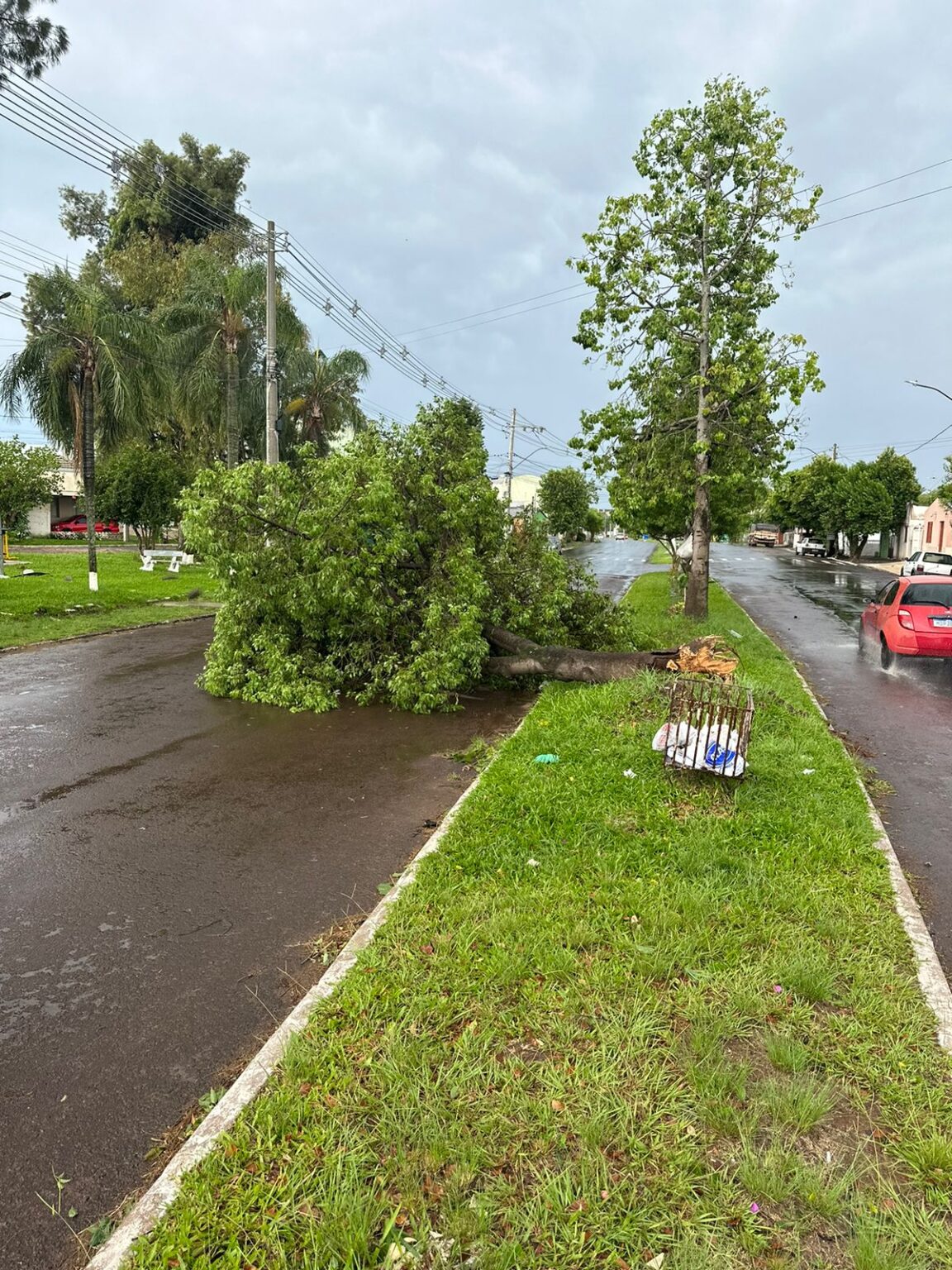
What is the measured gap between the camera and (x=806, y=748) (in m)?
6.82

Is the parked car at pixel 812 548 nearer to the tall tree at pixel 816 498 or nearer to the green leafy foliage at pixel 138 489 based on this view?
the tall tree at pixel 816 498

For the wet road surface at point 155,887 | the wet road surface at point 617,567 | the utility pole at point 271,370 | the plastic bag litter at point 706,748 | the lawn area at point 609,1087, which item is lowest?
the wet road surface at point 155,887

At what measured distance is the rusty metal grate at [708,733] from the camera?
18.1 ft

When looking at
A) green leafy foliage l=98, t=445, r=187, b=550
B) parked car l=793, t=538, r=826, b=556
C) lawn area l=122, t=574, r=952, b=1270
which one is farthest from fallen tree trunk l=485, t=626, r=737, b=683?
parked car l=793, t=538, r=826, b=556

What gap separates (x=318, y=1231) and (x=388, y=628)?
794 cm

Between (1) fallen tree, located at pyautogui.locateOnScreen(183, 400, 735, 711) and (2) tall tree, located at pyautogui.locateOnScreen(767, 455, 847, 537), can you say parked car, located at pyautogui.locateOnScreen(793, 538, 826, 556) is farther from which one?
(1) fallen tree, located at pyautogui.locateOnScreen(183, 400, 735, 711)

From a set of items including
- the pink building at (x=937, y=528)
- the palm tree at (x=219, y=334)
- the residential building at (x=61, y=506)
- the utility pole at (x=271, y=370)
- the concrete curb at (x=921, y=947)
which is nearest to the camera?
the concrete curb at (x=921, y=947)

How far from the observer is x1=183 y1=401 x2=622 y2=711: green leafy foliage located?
923 centimetres

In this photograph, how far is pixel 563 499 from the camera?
191 feet

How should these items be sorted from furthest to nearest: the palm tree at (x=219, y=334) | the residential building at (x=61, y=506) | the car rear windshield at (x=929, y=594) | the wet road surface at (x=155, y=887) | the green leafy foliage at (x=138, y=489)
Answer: the residential building at (x=61, y=506)
the green leafy foliage at (x=138, y=489)
the palm tree at (x=219, y=334)
the car rear windshield at (x=929, y=594)
the wet road surface at (x=155, y=887)

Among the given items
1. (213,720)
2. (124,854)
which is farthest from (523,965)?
(213,720)

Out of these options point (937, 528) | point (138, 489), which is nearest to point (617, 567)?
point (937, 528)

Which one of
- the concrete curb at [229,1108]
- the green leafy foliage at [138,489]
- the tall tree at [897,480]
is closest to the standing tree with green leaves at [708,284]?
the concrete curb at [229,1108]

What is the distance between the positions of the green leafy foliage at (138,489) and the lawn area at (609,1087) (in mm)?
27879
